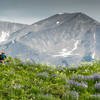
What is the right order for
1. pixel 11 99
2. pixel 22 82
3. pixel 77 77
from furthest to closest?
pixel 77 77, pixel 22 82, pixel 11 99

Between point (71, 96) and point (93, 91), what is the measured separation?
1109mm

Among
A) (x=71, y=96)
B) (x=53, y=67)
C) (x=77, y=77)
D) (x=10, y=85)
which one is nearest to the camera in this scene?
(x=71, y=96)

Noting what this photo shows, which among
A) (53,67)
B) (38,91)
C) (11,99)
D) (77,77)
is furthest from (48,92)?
(53,67)

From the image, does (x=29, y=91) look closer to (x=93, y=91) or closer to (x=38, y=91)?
(x=38, y=91)

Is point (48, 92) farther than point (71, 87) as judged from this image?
No

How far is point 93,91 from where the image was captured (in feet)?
19.1

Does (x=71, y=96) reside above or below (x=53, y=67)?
below

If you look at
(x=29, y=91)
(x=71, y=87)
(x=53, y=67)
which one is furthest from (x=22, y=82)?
Answer: (x=53, y=67)

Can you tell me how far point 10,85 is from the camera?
5980 mm

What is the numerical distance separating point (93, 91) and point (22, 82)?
8.28 ft

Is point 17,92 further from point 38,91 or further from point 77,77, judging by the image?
point 77,77

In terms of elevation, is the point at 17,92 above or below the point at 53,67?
below

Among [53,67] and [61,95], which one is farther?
[53,67]

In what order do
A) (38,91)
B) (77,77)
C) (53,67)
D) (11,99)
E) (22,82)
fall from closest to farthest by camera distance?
1. (11,99)
2. (38,91)
3. (22,82)
4. (77,77)
5. (53,67)
